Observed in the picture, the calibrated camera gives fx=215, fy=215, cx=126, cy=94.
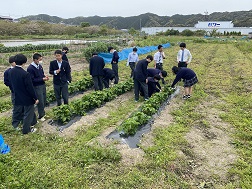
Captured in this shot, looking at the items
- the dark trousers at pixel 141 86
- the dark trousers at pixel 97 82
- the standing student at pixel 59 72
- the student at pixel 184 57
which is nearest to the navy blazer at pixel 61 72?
the standing student at pixel 59 72

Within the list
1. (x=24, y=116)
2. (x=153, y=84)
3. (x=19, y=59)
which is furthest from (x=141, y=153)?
(x=153, y=84)

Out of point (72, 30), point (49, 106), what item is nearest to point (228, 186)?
point (49, 106)

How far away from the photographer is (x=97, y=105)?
7.00 m

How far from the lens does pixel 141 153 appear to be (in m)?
4.43

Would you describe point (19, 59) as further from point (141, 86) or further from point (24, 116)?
point (141, 86)

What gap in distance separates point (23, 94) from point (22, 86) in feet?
0.65

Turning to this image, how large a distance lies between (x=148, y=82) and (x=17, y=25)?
144ft

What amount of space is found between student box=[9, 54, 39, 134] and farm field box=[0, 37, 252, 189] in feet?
1.25

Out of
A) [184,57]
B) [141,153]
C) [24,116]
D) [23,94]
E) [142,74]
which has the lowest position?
[141,153]

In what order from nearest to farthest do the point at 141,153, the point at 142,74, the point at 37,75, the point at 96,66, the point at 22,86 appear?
the point at 141,153, the point at 22,86, the point at 37,75, the point at 142,74, the point at 96,66

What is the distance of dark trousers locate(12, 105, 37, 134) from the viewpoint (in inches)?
203

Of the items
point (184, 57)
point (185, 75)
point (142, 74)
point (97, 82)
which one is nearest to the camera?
point (142, 74)

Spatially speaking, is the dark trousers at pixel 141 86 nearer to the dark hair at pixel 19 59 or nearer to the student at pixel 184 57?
the student at pixel 184 57

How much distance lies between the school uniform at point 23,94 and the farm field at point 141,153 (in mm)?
424
